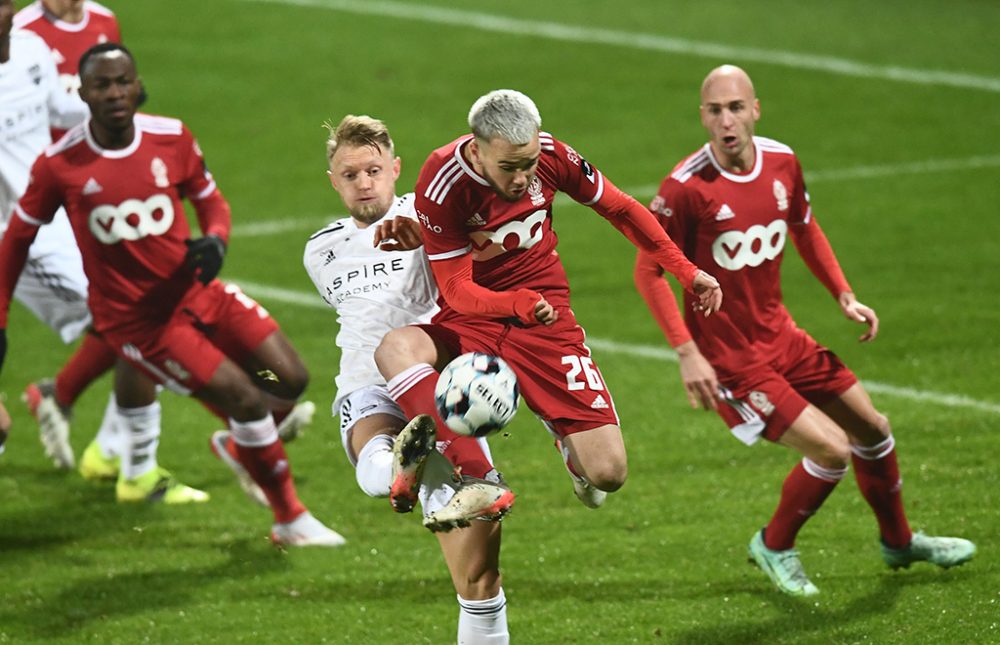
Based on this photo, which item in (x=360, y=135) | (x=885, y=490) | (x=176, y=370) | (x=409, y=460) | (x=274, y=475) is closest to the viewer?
(x=409, y=460)

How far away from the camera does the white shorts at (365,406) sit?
277 inches

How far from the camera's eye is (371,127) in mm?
7348

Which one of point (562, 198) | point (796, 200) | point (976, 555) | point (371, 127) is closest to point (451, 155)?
point (371, 127)

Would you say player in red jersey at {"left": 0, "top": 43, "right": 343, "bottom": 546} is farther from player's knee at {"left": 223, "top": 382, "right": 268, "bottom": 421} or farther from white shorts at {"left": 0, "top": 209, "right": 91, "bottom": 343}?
white shorts at {"left": 0, "top": 209, "right": 91, "bottom": 343}

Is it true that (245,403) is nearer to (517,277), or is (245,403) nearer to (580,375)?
(517,277)

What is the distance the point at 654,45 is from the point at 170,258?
1268 cm

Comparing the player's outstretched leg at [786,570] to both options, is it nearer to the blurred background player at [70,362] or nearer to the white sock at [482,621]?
the white sock at [482,621]

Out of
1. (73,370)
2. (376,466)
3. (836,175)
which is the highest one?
(376,466)

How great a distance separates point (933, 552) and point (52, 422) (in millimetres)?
5479

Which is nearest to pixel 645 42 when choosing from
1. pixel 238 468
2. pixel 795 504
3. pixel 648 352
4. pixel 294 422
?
pixel 648 352

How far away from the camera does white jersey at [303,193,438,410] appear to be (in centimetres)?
724

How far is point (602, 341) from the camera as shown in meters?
12.5


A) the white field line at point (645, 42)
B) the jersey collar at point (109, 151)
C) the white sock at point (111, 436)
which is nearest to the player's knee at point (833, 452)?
the jersey collar at point (109, 151)

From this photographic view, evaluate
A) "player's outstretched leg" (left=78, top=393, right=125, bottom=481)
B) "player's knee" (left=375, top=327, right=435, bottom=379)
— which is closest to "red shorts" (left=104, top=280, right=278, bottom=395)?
"player's outstretched leg" (left=78, top=393, right=125, bottom=481)
